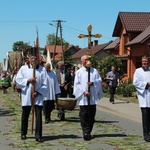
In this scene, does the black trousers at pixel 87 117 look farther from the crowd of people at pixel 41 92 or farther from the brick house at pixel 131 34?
the brick house at pixel 131 34

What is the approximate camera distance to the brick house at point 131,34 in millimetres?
34344

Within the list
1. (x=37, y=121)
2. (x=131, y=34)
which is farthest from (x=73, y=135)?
(x=131, y=34)

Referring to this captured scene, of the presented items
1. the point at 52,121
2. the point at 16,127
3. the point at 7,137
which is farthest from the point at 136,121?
the point at 7,137

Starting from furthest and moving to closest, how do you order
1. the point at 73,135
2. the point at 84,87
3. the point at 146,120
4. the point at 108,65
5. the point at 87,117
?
the point at 108,65 < the point at 73,135 < the point at 84,87 < the point at 87,117 < the point at 146,120

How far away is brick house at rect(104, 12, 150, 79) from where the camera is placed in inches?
1352

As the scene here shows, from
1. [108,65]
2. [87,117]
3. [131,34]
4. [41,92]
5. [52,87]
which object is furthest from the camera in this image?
[131,34]

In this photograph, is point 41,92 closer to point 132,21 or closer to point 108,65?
point 108,65

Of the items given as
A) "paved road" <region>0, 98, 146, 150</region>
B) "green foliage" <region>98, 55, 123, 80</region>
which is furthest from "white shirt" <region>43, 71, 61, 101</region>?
"green foliage" <region>98, 55, 123, 80</region>

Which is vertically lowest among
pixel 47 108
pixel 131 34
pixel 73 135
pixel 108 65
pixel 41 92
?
pixel 73 135

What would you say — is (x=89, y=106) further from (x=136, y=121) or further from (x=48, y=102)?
(x=136, y=121)

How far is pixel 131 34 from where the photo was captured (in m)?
36.2

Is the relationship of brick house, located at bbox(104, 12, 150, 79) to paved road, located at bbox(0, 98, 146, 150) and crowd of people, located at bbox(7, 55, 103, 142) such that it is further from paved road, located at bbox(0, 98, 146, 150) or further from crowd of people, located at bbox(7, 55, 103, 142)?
crowd of people, located at bbox(7, 55, 103, 142)

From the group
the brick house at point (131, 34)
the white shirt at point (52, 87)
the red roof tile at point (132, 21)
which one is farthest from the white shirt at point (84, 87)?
the red roof tile at point (132, 21)

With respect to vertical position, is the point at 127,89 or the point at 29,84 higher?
the point at 29,84
